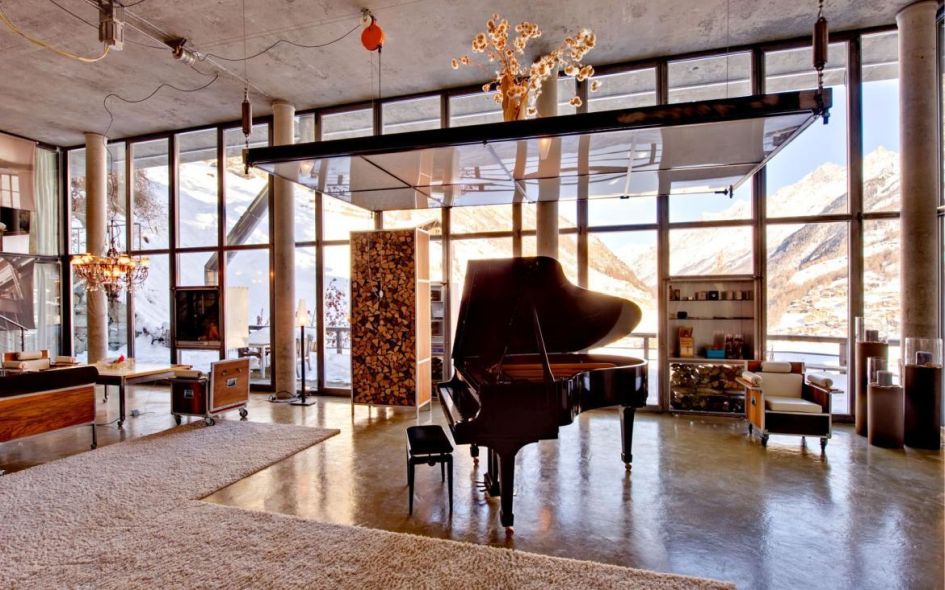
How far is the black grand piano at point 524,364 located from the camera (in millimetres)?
3043

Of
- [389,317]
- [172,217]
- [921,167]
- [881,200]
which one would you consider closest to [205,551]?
[389,317]

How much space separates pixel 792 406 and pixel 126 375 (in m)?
7.31

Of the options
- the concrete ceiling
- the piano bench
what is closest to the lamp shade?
the concrete ceiling

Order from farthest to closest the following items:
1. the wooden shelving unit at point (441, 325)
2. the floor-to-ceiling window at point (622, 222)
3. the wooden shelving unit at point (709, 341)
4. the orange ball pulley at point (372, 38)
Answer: the wooden shelving unit at point (441, 325) < the wooden shelving unit at point (709, 341) < the floor-to-ceiling window at point (622, 222) < the orange ball pulley at point (372, 38)

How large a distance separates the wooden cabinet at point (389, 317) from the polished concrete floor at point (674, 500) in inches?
41.5

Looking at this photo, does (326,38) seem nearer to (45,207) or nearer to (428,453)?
(428,453)

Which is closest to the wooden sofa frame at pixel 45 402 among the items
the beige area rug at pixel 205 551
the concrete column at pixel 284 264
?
the beige area rug at pixel 205 551

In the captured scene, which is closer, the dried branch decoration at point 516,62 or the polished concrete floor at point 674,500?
the polished concrete floor at point 674,500

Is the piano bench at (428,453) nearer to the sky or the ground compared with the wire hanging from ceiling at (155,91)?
nearer to the ground

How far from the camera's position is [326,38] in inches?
221

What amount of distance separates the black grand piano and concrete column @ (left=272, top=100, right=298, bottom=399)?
4217 mm

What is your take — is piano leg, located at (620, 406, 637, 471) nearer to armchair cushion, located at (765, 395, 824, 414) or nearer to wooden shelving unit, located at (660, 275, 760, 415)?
armchair cushion, located at (765, 395, 824, 414)

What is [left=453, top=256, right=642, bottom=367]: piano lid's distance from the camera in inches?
140

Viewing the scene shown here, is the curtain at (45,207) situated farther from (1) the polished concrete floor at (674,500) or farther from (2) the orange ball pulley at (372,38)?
(2) the orange ball pulley at (372,38)
